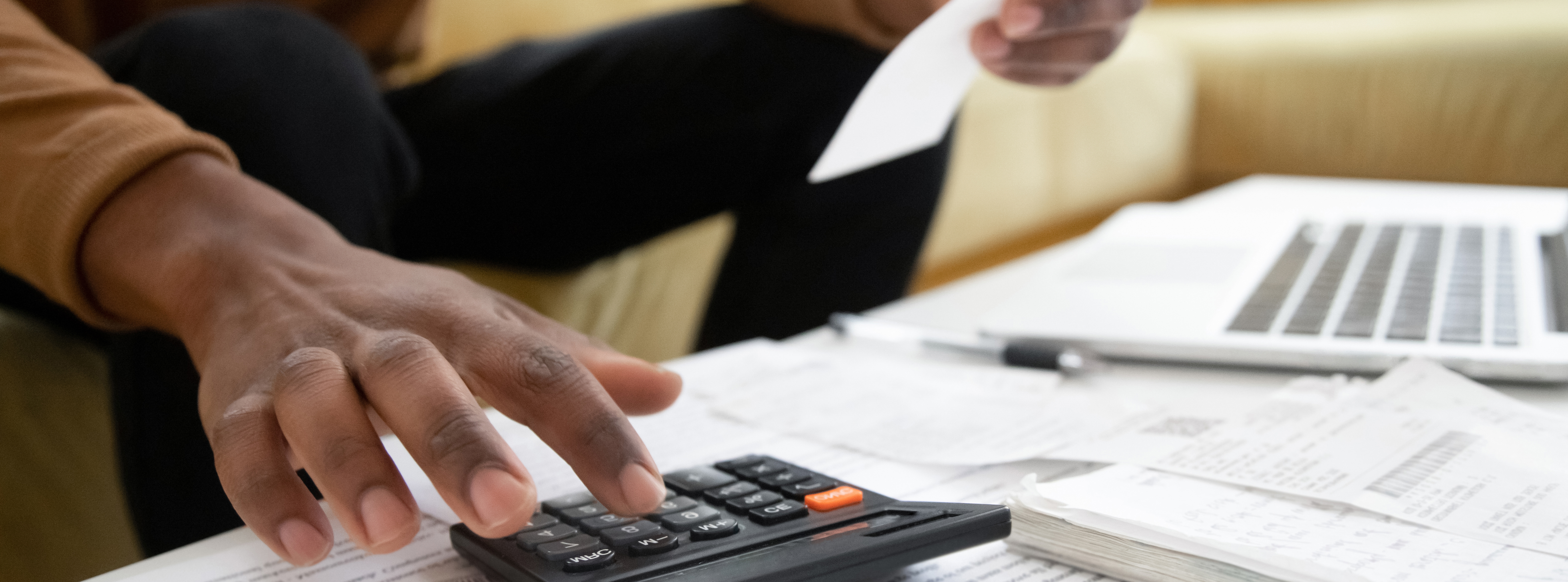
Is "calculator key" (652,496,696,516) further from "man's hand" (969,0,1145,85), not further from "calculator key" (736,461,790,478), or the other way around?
"man's hand" (969,0,1145,85)

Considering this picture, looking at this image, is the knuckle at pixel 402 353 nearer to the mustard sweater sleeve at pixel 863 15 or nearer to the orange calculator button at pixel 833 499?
the orange calculator button at pixel 833 499

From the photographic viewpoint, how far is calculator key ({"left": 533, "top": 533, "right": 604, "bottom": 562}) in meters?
0.28

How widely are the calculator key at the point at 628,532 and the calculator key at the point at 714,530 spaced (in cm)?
1

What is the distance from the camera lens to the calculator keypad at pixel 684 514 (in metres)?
0.28

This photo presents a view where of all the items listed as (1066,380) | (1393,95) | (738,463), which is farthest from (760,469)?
(1393,95)

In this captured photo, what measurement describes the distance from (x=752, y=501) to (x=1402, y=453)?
0.72 ft

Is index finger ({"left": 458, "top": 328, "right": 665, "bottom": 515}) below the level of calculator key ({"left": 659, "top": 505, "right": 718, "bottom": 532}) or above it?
above

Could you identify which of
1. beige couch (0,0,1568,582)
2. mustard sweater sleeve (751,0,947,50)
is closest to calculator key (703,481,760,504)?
mustard sweater sleeve (751,0,947,50)

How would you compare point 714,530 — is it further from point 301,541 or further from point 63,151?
point 63,151

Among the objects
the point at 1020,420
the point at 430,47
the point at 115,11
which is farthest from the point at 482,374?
the point at 430,47

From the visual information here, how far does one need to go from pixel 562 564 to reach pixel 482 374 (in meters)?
0.07

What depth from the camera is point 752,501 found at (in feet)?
1.04

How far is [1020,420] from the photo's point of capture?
1.43ft

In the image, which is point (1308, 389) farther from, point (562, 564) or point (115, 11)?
point (115, 11)
